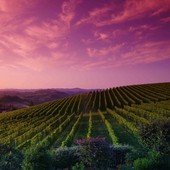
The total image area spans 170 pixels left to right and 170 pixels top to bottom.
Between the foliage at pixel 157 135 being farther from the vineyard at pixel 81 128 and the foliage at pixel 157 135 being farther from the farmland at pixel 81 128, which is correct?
the vineyard at pixel 81 128

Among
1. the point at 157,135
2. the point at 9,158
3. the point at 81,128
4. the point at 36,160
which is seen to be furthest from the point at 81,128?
the point at 9,158

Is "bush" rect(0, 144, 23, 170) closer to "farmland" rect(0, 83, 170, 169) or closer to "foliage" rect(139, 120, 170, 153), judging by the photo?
"farmland" rect(0, 83, 170, 169)

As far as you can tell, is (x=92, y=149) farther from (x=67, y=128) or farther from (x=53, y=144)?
(x=67, y=128)

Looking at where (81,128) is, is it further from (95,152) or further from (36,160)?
(36,160)

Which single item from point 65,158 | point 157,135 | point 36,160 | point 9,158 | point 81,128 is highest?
point 157,135

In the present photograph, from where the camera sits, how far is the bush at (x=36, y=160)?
1755 centimetres

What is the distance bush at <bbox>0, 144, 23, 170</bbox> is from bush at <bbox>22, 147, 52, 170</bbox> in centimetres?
51

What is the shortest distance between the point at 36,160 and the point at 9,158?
157 cm

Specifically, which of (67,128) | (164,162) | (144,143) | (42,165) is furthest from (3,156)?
(67,128)

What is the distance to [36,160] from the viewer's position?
17734 mm

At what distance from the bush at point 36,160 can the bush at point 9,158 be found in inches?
19.9

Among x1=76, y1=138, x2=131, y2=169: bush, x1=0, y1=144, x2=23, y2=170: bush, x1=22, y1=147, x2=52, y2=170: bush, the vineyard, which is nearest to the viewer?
x1=0, y1=144, x2=23, y2=170: bush

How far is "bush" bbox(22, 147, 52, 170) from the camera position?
57.6 feet

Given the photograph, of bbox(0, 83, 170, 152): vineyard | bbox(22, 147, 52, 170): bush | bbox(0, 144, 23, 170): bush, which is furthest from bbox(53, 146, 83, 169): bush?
bbox(0, 144, 23, 170): bush
